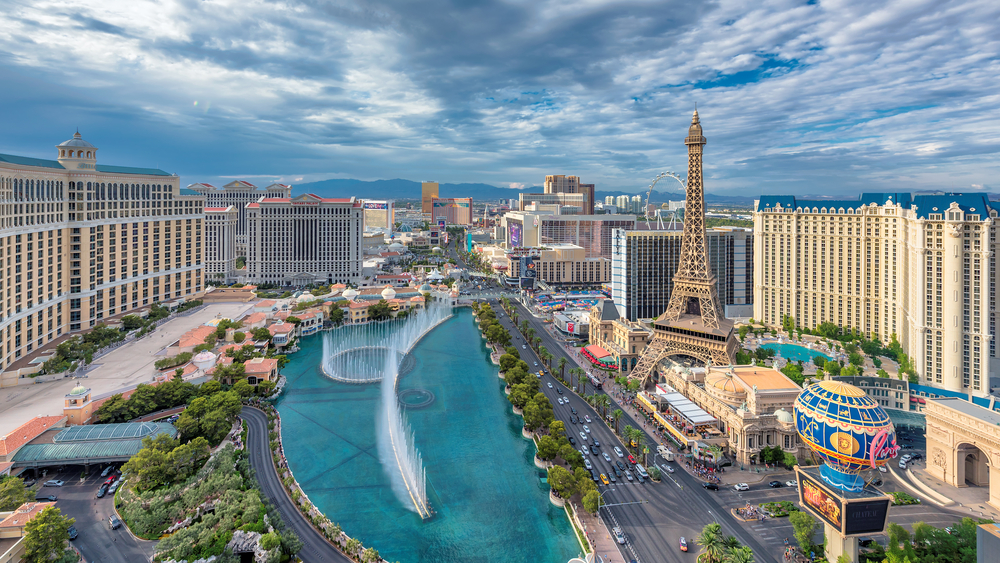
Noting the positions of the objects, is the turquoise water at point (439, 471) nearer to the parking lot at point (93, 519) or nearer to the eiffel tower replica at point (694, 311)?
the parking lot at point (93, 519)

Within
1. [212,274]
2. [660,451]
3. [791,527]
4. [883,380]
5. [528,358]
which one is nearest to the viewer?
[791,527]

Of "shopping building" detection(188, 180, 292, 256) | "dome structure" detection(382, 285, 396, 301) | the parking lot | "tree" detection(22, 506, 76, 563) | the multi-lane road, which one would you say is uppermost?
"shopping building" detection(188, 180, 292, 256)

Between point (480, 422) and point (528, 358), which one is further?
point (528, 358)

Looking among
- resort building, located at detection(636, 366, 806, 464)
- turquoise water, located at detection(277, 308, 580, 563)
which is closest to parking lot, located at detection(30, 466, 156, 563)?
turquoise water, located at detection(277, 308, 580, 563)

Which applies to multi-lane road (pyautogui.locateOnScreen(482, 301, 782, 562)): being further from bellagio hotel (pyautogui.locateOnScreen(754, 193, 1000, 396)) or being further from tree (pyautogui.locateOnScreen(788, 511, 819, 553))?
bellagio hotel (pyautogui.locateOnScreen(754, 193, 1000, 396))

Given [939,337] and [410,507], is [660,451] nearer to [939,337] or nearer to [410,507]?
[410,507]

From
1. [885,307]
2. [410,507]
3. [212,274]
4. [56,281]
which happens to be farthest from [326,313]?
[885,307]
